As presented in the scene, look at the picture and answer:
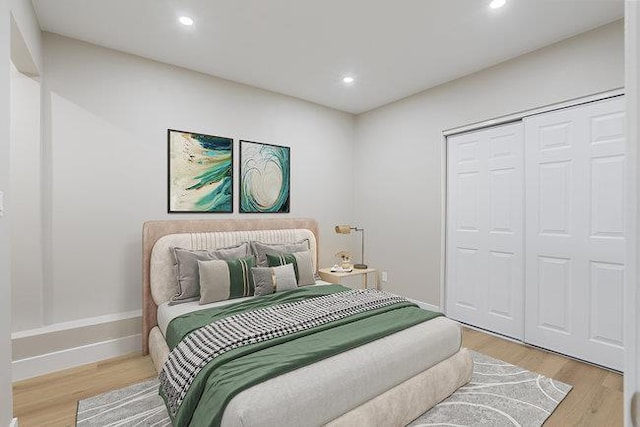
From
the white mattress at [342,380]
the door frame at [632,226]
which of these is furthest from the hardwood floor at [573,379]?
the door frame at [632,226]


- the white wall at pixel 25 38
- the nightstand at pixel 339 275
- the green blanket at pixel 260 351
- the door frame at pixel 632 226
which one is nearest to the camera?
the door frame at pixel 632 226

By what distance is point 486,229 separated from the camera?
11.1ft

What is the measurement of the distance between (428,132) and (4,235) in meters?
3.83

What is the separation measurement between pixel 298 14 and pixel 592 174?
269cm

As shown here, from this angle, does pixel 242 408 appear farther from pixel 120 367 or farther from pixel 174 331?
pixel 120 367

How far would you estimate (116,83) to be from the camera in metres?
2.95

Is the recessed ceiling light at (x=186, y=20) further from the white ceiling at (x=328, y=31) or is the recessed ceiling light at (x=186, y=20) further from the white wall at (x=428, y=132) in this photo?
the white wall at (x=428, y=132)

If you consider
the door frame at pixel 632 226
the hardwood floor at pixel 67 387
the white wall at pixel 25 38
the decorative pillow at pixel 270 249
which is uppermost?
the white wall at pixel 25 38

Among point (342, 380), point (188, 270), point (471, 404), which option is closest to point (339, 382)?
point (342, 380)

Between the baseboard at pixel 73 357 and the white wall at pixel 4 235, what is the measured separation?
0.92m

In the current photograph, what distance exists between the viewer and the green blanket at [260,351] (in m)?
1.47

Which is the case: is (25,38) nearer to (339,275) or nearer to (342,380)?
(342,380)

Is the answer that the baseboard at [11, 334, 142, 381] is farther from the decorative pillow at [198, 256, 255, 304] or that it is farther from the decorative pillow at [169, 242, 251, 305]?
the decorative pillow at [198, 256, 255, 304]

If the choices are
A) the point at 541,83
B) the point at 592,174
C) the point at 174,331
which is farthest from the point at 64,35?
the point at 592,174
